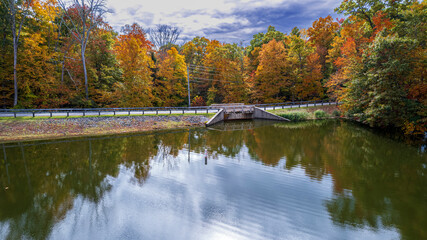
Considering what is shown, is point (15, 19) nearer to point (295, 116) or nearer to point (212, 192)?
point (212, 192)

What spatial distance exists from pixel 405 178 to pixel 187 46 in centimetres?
4801

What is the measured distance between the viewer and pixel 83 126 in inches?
918

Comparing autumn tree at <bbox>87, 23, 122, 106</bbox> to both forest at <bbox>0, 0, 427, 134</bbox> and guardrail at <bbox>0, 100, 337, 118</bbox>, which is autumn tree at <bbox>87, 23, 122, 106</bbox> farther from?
guardrail at <bbox>0, 100, 337, 118</bbox>

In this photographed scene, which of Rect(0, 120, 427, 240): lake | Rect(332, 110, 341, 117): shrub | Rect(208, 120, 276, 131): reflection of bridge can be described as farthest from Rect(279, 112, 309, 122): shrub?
Rect(0, 120, 427, 240): lake

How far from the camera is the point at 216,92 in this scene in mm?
44062

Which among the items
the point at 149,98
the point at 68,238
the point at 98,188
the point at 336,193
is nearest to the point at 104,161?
the point at 98,188

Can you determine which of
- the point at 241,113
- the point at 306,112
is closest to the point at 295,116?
the point at 306,112

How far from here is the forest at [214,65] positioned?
2184 cm

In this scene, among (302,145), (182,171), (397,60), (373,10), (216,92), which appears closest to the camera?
(182,171)

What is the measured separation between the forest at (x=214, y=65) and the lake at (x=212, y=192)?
8.21 m

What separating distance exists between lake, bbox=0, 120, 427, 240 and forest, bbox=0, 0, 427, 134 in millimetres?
8208

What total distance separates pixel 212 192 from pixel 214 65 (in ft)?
121

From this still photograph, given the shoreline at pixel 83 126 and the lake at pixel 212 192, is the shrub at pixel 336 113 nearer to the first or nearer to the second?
the lake at pixel 212 192

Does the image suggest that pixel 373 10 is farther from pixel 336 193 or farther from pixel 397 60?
pixel 336 193
